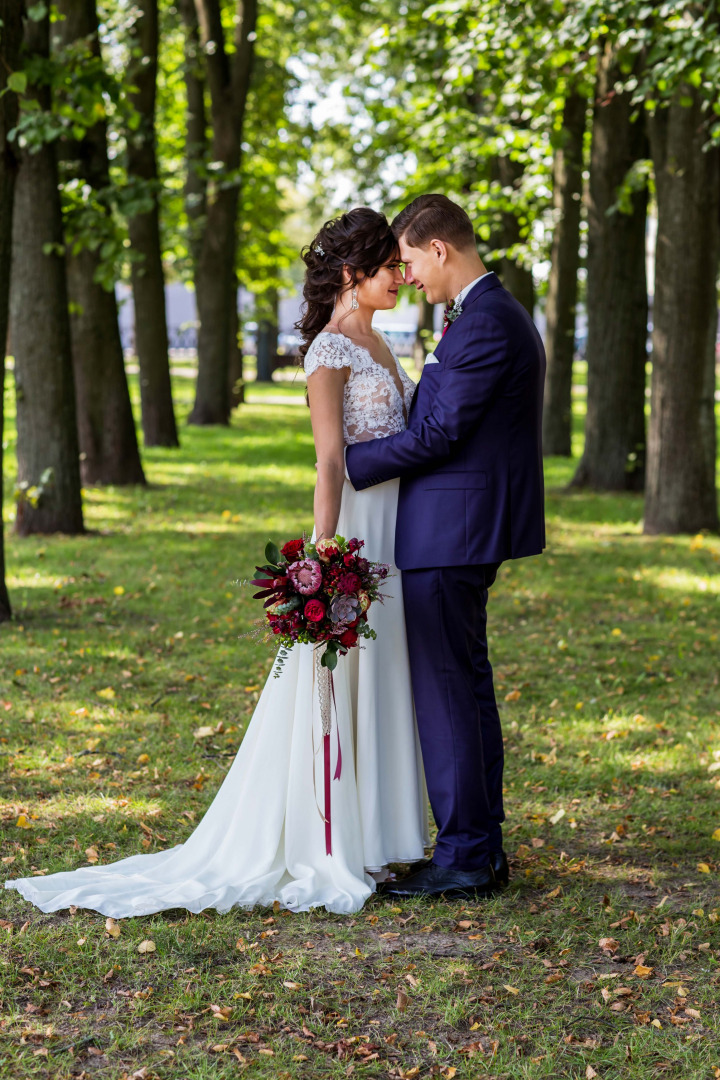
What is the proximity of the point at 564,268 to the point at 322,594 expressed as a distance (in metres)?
14.2

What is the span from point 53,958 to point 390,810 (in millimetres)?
1316

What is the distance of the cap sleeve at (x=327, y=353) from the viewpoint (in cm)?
405

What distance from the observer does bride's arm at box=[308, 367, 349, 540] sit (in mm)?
4055

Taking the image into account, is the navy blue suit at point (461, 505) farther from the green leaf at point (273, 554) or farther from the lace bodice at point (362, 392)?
the green leaf at point (273, 554)

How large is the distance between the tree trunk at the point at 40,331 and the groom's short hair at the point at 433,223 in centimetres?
663

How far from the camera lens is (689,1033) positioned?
10.8ft

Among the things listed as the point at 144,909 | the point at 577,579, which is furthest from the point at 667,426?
the point at 144,909

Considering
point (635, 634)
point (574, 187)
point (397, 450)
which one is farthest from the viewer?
point (574, 187)

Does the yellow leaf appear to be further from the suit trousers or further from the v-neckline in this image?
the v-neckline

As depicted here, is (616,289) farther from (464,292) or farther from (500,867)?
(500,867)

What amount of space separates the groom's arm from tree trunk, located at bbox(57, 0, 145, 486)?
Answer: 940 centimetres

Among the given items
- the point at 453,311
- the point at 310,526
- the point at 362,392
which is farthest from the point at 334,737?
the point at 310,526

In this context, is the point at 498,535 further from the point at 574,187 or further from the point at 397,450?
the point at 574,187

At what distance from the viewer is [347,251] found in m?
4.07
